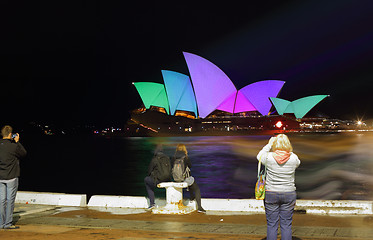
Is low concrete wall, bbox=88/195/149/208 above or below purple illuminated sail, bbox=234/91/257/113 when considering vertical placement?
below

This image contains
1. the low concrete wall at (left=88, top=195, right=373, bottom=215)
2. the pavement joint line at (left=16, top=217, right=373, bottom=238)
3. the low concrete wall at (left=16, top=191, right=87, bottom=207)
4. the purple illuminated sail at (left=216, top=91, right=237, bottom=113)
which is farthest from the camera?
the purple illuminated sail at (left=216, top=91, right=237, bottom=113)

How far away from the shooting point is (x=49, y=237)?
16.9 feet

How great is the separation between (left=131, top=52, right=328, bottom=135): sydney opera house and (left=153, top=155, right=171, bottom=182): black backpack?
183 ft

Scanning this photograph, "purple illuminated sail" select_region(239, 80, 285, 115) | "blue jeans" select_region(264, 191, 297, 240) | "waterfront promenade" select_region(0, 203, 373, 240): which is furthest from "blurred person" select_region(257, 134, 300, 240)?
"purple illuminated sail" select_region(239, 80, 285, 115)

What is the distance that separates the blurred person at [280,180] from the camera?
3.92m

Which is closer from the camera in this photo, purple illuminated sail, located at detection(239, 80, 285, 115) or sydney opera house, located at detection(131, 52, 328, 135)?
sydney opera house, located at detection(131, 52, 328, 135)

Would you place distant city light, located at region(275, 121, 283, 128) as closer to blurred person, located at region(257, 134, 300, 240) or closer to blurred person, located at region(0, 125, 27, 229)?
blurred person, located at region(0, 125, 27, 229)

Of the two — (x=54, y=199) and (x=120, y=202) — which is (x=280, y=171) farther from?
(x=54, y=199)

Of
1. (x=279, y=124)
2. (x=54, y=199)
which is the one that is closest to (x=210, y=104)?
(x=279, y=124)

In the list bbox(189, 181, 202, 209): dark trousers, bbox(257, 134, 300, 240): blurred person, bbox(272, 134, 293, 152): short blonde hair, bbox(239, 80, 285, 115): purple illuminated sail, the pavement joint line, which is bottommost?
the pavement joint line

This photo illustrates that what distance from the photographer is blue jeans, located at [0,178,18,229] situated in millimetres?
5664

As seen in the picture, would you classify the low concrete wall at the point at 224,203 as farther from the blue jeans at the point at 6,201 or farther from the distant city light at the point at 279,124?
the distant city light at the point at 279,124

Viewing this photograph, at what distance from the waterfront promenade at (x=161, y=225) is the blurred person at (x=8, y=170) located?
0.26m

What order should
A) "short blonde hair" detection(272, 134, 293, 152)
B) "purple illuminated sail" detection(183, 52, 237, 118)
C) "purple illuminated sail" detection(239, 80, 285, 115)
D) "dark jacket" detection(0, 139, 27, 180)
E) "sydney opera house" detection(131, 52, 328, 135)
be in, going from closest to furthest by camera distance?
1. "short blonde hair" detection(272, 134, 293, 152)
2. "dark jacket" detection(0, 139, 27, 180)
3. "purple illuminated sail" detection(183, 52, 237, 118)
4. "sydney opera house" detection(131, 52, 328, 135)
5. "purple illuminated sail" detection(239, 80, 285, 115)
